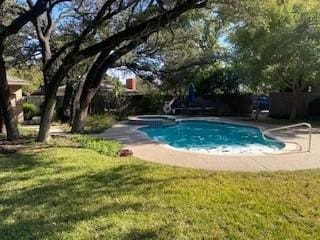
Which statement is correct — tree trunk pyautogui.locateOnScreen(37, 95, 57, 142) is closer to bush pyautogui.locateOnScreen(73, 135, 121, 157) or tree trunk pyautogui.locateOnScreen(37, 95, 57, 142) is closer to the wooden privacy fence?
bush pyautogui.locateOnScreen(73, 135, 121, 157)

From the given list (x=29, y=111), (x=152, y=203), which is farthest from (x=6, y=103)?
(x=29, y=111)

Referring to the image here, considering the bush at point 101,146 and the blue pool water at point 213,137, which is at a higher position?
the bush at point 101,146

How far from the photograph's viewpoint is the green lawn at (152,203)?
15.5ft

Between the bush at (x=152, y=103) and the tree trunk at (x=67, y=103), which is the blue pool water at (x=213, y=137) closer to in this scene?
the bush at (x=152, y=103)

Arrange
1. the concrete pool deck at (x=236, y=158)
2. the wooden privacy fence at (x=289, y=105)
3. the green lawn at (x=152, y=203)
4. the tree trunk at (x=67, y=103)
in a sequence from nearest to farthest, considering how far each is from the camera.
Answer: the green lawn at (x=152, y=203) < the concrete pool deck at (x=236, y=158) < the wooden privacy fence at (x=289, y=105) < the tree trunk at (x=67, y=103)

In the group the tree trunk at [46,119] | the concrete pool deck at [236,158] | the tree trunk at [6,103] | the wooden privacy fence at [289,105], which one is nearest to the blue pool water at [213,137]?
the concrete pool deck at [236,158]

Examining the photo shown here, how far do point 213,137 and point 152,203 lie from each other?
36.4 ft

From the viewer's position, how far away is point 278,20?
16828mm

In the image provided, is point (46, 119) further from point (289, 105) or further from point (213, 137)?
point (289, 105)

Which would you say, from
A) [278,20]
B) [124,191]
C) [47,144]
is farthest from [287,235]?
[278,20]

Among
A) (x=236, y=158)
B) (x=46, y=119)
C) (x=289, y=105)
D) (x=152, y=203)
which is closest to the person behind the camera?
(x=152, y=203)

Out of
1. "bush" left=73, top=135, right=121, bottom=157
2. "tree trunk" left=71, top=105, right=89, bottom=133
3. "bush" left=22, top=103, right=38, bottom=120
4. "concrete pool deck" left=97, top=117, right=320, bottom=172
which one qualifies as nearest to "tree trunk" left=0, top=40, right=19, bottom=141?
"bush" left=73, top=135, right=121, bottom=157

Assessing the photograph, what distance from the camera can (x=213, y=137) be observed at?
16484 millimetres

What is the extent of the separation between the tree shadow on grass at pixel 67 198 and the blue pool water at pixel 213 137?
5609 millimetres
